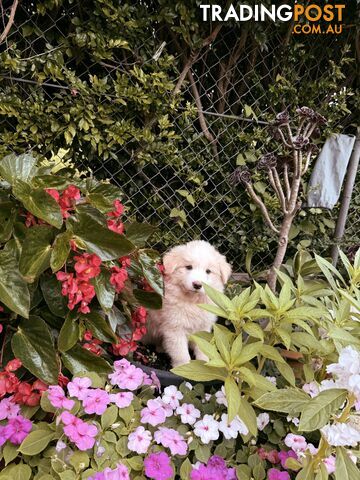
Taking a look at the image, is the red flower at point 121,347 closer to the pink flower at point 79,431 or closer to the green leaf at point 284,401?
the pink flower at point 79,431

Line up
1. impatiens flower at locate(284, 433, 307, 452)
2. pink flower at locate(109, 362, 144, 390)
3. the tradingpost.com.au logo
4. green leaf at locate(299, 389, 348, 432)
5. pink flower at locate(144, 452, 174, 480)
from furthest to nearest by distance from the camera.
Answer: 1. the tradingpost.com.au logo
2. pink flower at locate(109, 362, 144, 390)
3. impatiens flower at locate(284, 433, 307, 452)
4. pink flower at locate(144, 452, 174, 480)
5. green leaf at locate(299, 389, 348, 432)

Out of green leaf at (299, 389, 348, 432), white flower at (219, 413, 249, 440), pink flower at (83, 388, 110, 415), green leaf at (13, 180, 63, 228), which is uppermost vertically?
green leaf at (13, 180, 63, 228)

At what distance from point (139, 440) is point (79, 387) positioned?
23 centimetres

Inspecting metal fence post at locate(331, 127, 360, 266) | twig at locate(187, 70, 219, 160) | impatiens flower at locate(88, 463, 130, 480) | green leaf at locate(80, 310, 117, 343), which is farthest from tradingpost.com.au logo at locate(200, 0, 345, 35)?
impatiens flower at locate(88, 463, 130, 480)

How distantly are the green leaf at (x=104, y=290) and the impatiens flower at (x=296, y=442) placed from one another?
67 cm

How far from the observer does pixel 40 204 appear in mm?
1182

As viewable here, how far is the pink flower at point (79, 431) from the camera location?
1.09 metres

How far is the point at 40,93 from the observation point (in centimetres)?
217

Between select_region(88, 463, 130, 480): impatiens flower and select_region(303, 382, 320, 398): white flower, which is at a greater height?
select_region(88, 463, 130, 480): impatiens flower

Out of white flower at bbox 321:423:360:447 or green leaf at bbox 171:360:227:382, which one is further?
green leaf at bbox 171:360:227:382

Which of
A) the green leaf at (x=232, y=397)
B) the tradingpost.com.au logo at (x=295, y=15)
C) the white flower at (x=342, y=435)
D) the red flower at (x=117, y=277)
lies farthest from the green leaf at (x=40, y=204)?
the tradingpost.com.au logo at (x=295, y=15)

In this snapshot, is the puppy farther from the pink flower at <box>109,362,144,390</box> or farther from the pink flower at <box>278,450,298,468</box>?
the pink flower at <box>278,450,298,468</box>

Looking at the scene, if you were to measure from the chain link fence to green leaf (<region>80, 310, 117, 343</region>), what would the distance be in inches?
47.0

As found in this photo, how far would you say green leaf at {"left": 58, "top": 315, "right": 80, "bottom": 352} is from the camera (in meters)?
1.26
